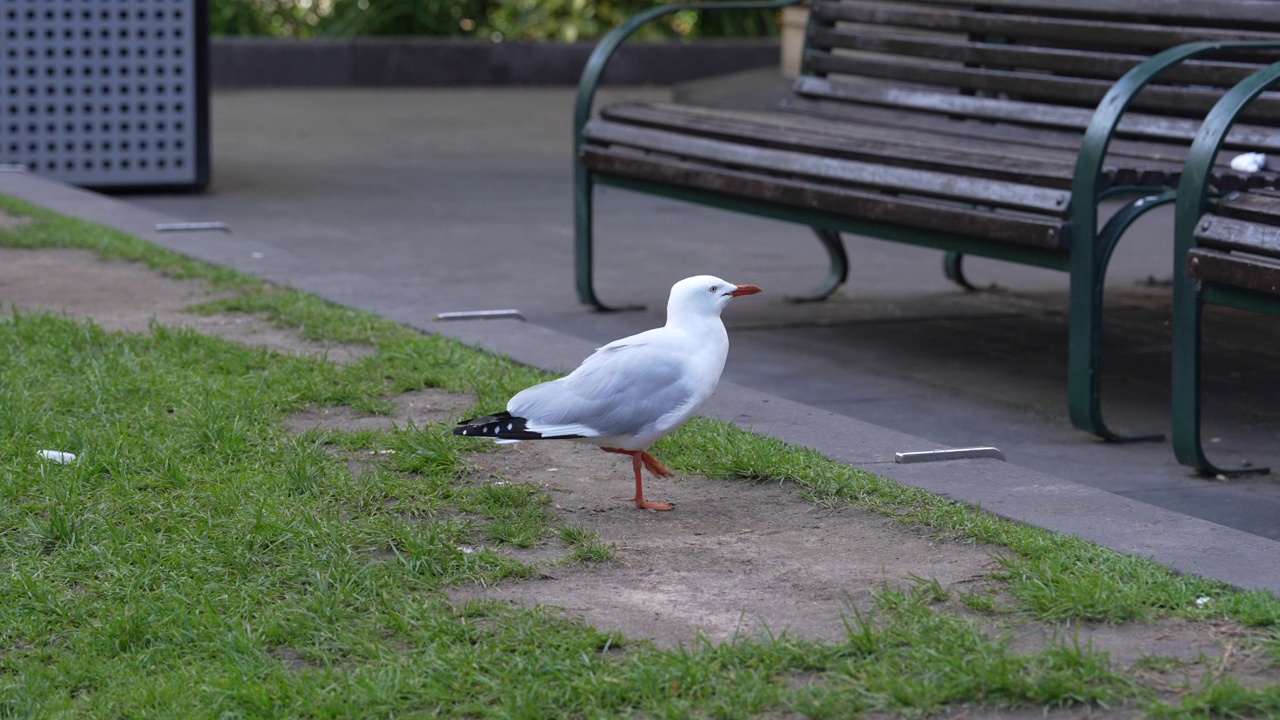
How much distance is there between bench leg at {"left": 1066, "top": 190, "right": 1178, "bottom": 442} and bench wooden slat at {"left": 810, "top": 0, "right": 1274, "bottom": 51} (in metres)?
1.04

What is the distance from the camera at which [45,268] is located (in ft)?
19.6

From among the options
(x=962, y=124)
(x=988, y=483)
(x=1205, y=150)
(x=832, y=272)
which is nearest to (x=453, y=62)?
(x=832, y=272)

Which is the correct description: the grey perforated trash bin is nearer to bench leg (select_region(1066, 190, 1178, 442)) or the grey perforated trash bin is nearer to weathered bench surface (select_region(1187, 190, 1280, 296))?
bench leg (select_region(1066, 190, 1178, 442))

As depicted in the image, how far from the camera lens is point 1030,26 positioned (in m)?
5.61

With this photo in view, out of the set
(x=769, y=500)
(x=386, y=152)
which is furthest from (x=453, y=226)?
(x=769, y=500)

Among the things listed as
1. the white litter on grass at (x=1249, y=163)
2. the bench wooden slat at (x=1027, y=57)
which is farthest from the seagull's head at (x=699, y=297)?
the bench wooden slat at (x=1027, y=57)

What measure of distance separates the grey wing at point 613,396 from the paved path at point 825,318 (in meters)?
0.55

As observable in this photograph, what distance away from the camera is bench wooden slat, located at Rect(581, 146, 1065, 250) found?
171 inches

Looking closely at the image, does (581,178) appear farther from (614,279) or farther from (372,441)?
(372,441)

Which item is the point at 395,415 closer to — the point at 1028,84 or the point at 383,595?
the point at 383,595

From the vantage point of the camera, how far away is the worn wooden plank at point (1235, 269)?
12.1 ft

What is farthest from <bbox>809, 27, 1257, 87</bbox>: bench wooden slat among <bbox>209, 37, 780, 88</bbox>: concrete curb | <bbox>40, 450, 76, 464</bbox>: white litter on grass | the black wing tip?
<bbox>209, 37, 780, 88</bbox>: concrete curb

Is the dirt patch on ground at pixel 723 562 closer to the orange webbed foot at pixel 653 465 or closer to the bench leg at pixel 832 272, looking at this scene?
the orange webbed foot at pixel 653 465

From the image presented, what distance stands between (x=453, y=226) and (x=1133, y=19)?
382 centimetres
